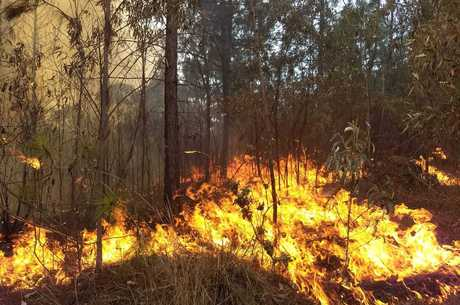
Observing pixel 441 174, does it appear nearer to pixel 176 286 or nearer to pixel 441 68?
pixel 441 68

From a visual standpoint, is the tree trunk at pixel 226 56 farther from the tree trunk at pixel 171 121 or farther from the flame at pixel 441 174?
the flame at pixel 441 174

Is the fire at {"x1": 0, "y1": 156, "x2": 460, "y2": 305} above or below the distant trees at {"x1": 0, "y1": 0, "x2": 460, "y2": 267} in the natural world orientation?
below

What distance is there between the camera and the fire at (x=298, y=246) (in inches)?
198

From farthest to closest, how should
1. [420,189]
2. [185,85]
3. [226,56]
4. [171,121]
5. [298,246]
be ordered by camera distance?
1. [226,56]
2. [420,189]
3. [185,85]
4. [171,121]
5. [298,246]

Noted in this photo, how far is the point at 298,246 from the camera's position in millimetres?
6027

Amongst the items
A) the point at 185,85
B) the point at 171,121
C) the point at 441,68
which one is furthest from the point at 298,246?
the point at 185,85

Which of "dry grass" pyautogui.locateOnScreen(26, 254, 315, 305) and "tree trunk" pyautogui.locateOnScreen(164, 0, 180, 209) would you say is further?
"tree trunk" pyautogui.locateOnScreen(164, 0, 180, 209)

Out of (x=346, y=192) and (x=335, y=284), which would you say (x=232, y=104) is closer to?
(x=346, y=192)

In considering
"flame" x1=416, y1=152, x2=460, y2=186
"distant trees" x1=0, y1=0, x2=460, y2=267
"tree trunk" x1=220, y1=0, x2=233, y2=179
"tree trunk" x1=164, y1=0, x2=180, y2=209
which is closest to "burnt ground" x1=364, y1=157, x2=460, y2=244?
"flame" x1=416, y1=152, x2=460, y2=186

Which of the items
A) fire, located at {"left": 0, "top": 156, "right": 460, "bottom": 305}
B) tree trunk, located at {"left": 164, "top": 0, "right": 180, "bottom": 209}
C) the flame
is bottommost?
fire, located at {"left": 0, "top": 156, "right": 460, "bottom": 305}

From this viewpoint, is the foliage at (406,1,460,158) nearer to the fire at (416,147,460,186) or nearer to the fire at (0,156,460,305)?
the fire at (0,156,460,305)

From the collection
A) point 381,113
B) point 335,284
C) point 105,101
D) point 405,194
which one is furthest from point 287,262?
point 381,113

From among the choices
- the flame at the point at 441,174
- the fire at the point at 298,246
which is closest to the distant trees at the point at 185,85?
the flame at the point at 441,174

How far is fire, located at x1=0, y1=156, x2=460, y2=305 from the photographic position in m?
5.02
